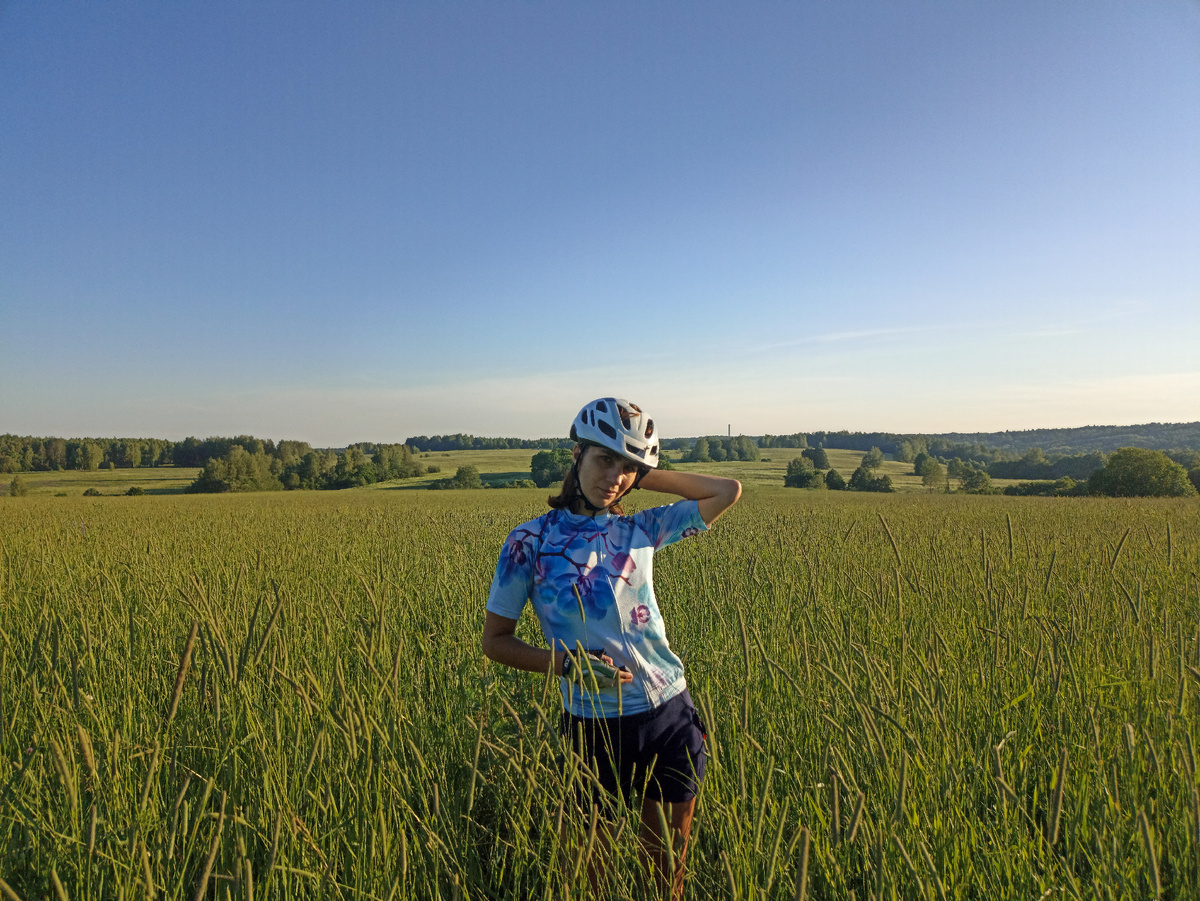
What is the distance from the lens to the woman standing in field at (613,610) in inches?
75.0

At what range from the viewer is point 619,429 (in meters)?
2.10

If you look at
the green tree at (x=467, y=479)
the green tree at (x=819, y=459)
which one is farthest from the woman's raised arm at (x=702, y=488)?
the green tree at (x=819, y=459)

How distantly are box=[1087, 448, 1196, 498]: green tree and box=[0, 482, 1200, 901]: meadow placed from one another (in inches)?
1900

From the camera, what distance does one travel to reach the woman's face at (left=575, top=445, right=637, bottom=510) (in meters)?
2.11

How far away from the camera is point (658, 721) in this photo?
6.30 feet

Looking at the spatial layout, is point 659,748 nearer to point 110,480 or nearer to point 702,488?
point 702,488

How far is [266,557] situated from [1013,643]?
7.40 metres

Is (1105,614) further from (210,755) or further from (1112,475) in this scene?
(1112,475)

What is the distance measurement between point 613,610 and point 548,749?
554 mm

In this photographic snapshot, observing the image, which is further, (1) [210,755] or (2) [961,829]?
(1) [210,755]

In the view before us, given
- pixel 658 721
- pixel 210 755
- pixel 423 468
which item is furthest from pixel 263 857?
pixel 423 468

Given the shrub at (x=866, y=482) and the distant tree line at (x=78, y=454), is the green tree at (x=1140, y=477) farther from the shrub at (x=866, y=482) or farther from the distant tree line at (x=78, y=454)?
the distant tree line at (x=78, y=454)

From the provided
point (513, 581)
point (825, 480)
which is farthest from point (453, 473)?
point (513, 581)

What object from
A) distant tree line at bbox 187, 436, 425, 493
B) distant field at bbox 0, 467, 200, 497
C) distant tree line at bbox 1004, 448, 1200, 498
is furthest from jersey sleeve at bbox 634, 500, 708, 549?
distant tree line at bbox 187, 436, 425, 493
